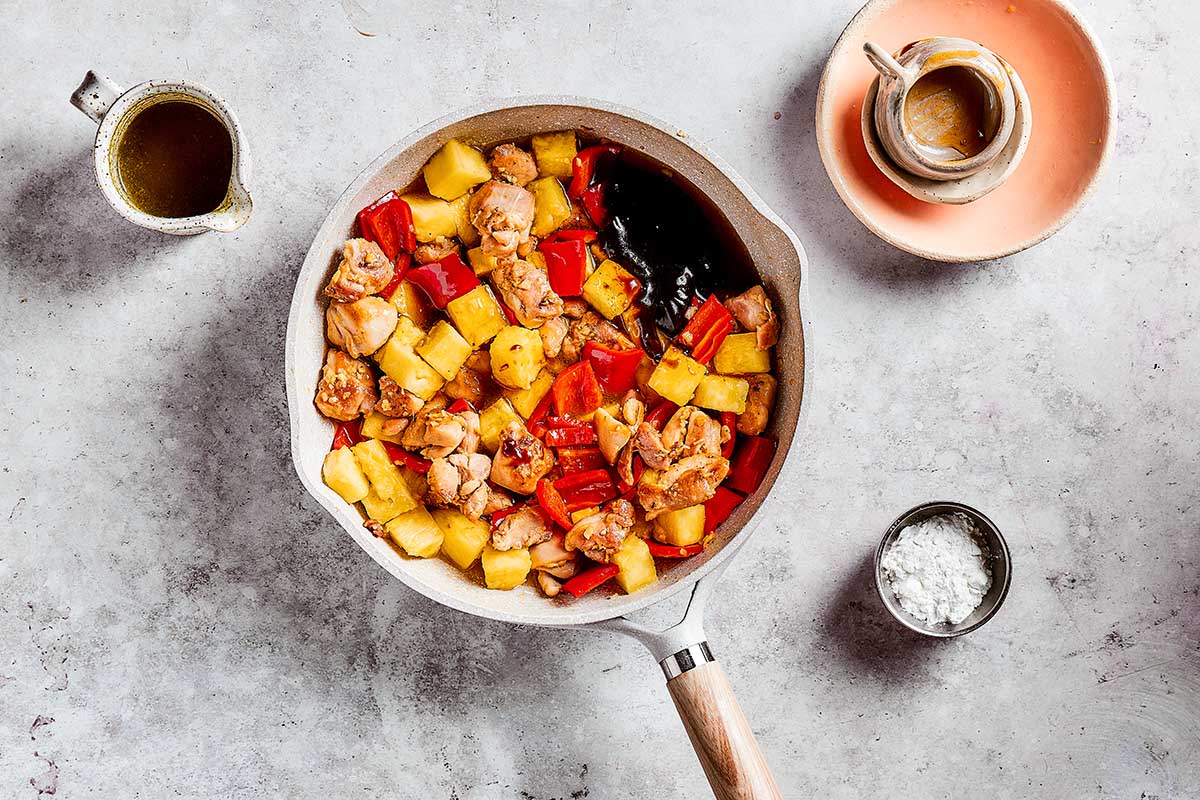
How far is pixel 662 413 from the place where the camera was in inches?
95.0

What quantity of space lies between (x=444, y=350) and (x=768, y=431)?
2.73 ft

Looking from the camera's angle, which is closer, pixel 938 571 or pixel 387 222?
pixel 387 222

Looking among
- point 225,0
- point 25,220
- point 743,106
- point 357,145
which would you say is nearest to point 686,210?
point 743,106

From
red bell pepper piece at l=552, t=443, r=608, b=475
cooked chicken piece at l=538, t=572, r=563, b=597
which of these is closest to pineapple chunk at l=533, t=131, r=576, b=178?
red bell pepper piece at l=552, t=443, r=608, b=475

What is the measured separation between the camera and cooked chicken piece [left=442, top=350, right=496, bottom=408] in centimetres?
240

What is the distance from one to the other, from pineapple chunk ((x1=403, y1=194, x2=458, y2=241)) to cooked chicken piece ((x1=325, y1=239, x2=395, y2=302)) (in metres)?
0.13

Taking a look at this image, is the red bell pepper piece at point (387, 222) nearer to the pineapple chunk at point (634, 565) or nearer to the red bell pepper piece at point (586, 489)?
the red bell pepper piece at point (586, 489)

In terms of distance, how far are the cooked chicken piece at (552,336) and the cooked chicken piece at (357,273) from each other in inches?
15.8

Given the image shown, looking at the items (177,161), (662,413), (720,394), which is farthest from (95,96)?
(720,394)

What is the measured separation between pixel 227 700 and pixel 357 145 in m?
1.57

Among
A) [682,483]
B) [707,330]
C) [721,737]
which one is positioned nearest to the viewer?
[721,737]

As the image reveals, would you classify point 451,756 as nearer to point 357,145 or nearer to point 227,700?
point 227,700

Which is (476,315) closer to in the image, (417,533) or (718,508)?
(417,533)

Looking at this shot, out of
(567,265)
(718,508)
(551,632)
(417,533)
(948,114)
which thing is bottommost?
(551,632)
